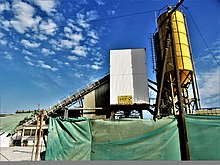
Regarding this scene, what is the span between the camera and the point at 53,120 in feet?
19.3

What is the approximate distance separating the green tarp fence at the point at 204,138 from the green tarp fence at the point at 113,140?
46cm

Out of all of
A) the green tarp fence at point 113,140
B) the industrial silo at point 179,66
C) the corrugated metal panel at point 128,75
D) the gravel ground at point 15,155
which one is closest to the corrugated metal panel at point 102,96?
the corrugated metal panel at point 128,75

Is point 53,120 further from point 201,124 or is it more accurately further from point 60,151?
point 201,124

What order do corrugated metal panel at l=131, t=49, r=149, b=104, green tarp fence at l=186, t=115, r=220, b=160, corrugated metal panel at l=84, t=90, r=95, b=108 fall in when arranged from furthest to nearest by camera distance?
corrugated metal panel at l=84, t=90, r=95, b=108 → corrugated metal panel at l=131, t=49, r=149, b=104 → green tarp fence at l=186, t=115, r=220, b=160

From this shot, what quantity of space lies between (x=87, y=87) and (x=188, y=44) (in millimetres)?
12806

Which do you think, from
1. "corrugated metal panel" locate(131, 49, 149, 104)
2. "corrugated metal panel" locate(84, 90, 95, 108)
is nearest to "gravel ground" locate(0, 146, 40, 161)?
"corrugated metal panel" locate(84, 90, 95, 108)

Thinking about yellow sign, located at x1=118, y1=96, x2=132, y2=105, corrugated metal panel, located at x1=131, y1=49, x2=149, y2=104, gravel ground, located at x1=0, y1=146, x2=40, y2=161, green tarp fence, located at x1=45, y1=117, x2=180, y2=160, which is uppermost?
corrugated metal panel, located at x1=131, y1=49, x2=149, y2=104

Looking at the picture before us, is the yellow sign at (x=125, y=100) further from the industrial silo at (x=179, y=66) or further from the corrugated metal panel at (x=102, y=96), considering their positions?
the industrial silo at (x=179, y=66)

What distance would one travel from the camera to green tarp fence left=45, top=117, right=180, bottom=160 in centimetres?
518

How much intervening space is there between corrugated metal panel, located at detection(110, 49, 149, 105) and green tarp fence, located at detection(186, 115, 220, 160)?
43.6 feet

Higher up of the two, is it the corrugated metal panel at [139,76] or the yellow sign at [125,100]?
the corrugated metal panel at [139,76]

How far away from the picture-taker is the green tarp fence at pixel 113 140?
5.18m

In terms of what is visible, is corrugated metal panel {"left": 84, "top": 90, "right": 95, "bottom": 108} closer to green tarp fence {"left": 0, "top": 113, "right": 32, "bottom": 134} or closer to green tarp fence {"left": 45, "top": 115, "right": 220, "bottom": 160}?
green tarp fence {"left": 0, "top": 113, "right": 32, "bottom": 134}

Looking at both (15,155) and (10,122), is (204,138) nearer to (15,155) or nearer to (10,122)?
(10,122)
